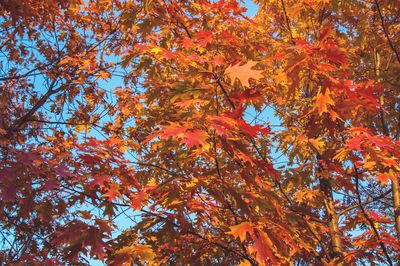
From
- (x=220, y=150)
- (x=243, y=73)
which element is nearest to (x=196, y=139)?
(x=243, y=73)

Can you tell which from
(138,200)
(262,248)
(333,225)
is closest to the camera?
(262,248)

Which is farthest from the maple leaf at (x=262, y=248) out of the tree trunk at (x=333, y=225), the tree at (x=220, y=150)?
the tree trunk at (x=333, y=225)

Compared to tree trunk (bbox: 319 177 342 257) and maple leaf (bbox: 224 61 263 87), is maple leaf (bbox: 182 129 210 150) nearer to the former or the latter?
maple leaf (bbox: 224 61 263 87)

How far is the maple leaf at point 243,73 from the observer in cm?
230

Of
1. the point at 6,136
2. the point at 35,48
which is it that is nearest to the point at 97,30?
the point at 35,48

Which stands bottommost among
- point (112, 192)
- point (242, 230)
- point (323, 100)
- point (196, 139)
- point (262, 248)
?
point (262, 248)

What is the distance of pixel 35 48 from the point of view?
6906 mm

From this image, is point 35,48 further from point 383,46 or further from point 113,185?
point 383,46

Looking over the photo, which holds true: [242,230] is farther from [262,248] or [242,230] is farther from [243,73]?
[243,73]

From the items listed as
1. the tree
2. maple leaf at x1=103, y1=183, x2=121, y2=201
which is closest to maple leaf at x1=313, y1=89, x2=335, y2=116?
the tree

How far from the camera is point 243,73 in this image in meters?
2.37

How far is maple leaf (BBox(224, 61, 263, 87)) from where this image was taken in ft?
7.55

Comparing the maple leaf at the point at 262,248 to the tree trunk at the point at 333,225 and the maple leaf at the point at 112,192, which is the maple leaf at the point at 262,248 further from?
the tree trunk at the point at 333,225

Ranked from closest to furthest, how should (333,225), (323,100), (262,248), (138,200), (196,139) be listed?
(196,139)
(262,248)
(323,100)
(138,200)
(333,225)
